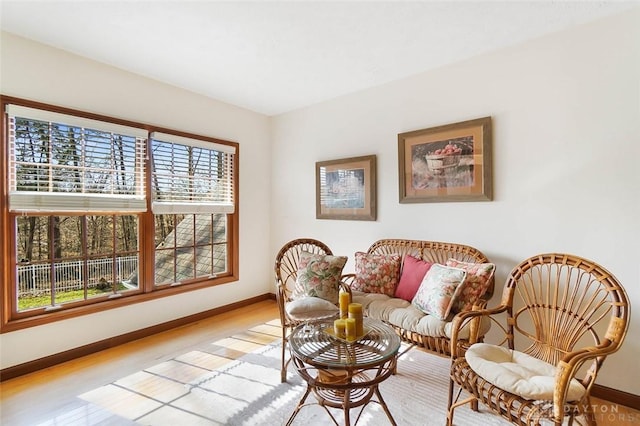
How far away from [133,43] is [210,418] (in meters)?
2.87

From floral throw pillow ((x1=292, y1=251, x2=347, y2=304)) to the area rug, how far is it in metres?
0.65

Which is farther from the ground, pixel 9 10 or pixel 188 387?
pixel 9 10

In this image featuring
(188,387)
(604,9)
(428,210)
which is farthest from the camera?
(428,210)

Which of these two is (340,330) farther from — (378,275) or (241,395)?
(378,275)

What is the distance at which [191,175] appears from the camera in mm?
3561

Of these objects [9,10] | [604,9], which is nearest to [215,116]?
[9,10]

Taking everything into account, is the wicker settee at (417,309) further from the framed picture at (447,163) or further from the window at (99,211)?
the window at (99,211)

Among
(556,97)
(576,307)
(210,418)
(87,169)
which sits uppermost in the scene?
(556,97)

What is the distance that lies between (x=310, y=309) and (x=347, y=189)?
164 cm

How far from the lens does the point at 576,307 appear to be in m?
2.14

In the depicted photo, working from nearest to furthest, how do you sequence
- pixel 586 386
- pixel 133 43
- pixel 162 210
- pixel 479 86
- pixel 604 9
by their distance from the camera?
1. pixel 586 386
2. pixel 604 9
3. pixel 133 43
4. pixel 479 86
5. pixel 162 210

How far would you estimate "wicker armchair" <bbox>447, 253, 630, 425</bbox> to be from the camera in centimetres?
138

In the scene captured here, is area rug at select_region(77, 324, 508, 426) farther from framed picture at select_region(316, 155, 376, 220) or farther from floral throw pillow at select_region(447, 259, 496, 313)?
framed picture at select_region(316, 155, 376, 220)

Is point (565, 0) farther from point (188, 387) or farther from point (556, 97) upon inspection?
point (188, 387)
